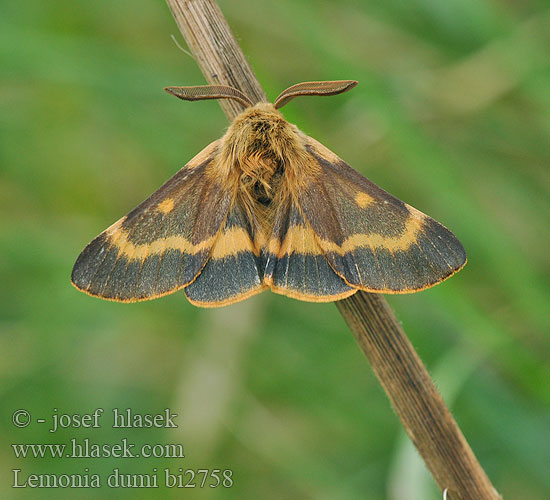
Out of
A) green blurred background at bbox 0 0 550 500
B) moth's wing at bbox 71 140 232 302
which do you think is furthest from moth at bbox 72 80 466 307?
green blurred background at bbox 0 0 550 500

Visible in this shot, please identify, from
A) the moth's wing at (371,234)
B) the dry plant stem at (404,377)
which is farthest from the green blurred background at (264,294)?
the dry plant stem at (404,377)

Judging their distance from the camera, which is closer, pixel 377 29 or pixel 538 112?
pixel 538 112

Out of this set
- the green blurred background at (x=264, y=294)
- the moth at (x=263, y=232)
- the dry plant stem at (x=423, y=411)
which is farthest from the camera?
the green blurred background at (x=264, y=294)

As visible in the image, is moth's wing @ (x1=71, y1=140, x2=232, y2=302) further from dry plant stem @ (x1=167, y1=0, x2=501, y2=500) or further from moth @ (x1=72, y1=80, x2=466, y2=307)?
dry plant stem @ (x1=167, y1=0, x2=501, y2=500)

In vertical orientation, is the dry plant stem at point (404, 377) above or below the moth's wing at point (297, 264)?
below

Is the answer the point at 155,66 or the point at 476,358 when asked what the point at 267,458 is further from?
the point at 155,66

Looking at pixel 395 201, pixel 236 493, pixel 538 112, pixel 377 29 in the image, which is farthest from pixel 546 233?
pixel 236 493

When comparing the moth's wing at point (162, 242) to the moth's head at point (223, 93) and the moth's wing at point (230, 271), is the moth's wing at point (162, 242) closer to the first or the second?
the moth's wing at point (230, 271)

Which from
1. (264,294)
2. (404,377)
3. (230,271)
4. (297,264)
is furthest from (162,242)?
(264,294)
